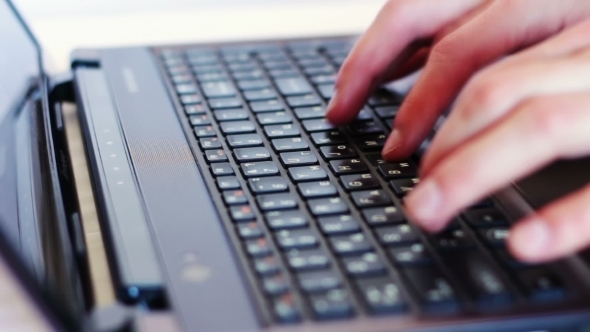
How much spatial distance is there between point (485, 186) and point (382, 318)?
10cm

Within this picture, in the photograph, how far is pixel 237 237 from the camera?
402mm

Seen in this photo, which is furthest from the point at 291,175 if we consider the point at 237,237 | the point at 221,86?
the point at 221,86

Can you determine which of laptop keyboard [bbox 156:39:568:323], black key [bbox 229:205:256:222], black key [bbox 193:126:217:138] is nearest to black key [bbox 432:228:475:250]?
laptop keyboard [bbox 156:39:568:323]

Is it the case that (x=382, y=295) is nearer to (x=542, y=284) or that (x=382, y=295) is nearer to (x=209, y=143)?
(x=542, y=284)

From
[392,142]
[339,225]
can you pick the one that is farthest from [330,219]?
[392,142]

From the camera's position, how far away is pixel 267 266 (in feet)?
1.22

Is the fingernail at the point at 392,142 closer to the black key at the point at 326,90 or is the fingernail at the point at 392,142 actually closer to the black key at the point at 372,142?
the black key at the point at 372,142

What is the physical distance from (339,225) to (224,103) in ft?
0.75

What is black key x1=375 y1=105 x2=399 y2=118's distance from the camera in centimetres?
59

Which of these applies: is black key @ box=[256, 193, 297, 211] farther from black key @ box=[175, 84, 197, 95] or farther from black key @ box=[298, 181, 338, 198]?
black key @ box=[175, 84, 197, 95]

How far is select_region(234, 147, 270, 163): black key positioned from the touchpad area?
17 centimetres

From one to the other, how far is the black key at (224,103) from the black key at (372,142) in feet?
0.39

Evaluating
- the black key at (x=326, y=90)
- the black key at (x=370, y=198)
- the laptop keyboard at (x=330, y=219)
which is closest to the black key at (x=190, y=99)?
the laptop keyboard at (x=330, y=219)

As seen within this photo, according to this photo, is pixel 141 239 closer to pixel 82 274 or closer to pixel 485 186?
pixel 82 274
